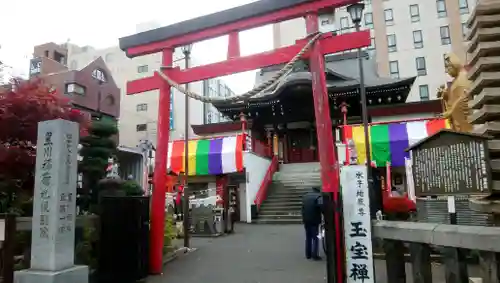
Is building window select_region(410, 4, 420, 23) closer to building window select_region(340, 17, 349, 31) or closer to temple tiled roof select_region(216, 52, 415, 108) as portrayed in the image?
building window select_region(340, 17, 349, 31)

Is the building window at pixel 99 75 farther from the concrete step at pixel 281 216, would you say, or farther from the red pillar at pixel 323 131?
the red pillar at pixel 323 131

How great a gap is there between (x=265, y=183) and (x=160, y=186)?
13615mm

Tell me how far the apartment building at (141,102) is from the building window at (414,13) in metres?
23.6

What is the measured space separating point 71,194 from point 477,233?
542 cm

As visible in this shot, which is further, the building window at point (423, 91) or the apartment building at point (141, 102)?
the apartment building at point (141, 102)

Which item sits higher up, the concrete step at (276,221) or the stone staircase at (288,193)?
the stone staircase at (288,193)

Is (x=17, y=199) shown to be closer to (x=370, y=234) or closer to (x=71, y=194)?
(x=71, y=194)

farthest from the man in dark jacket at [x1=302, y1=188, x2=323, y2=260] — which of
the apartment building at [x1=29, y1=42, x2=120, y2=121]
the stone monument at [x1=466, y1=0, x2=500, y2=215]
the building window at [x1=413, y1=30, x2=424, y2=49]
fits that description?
the building window at [x1=413, y1=30, x2=424, y2=49]

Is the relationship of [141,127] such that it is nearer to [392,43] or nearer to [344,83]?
[344,83]

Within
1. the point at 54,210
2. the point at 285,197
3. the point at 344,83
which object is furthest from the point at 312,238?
the point at 344,83

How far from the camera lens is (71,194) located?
18.5ft

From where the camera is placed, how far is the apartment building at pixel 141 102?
1593 inches

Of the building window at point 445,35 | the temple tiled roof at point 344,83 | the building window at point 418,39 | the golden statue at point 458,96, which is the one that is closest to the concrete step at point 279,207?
the temple tiled roof at point 344,83

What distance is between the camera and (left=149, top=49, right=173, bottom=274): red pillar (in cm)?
838
